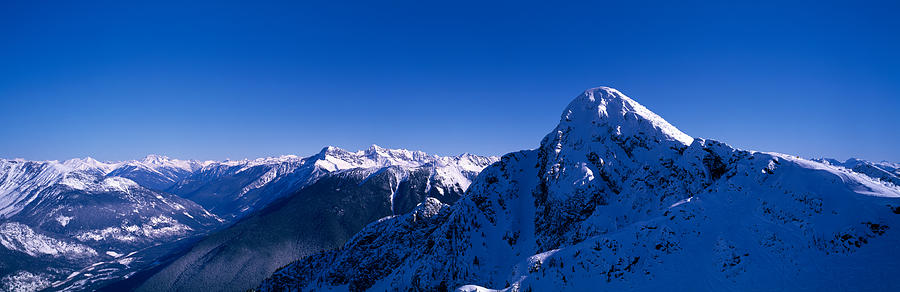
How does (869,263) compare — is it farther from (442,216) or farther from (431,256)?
(442,216)

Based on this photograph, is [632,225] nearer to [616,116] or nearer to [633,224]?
[633,224]

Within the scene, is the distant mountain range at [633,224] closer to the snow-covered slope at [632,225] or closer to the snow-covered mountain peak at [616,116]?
the snow-covered slope at [632,225]

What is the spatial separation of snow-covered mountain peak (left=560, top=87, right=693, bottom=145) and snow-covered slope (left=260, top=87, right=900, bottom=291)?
33 centimetres

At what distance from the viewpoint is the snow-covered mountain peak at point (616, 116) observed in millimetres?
68938

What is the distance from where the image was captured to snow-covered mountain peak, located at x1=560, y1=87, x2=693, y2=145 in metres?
68.9

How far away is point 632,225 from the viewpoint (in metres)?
42.5

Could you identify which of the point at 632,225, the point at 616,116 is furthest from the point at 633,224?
the point at 616,116

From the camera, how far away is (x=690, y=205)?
40.9m

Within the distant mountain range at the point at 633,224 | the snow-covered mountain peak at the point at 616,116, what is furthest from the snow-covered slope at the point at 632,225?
the snow-covered mountain peak at the point at 616,116

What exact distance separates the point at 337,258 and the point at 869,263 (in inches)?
4689

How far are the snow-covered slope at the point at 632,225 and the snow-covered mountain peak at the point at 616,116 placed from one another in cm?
33

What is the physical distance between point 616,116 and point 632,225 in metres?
40.1


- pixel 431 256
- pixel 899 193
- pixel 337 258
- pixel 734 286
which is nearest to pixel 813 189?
pixel 899 193

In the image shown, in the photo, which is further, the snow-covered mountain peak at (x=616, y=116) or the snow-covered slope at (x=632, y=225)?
the snow-covered mountain peak at (x=616, y=116)
